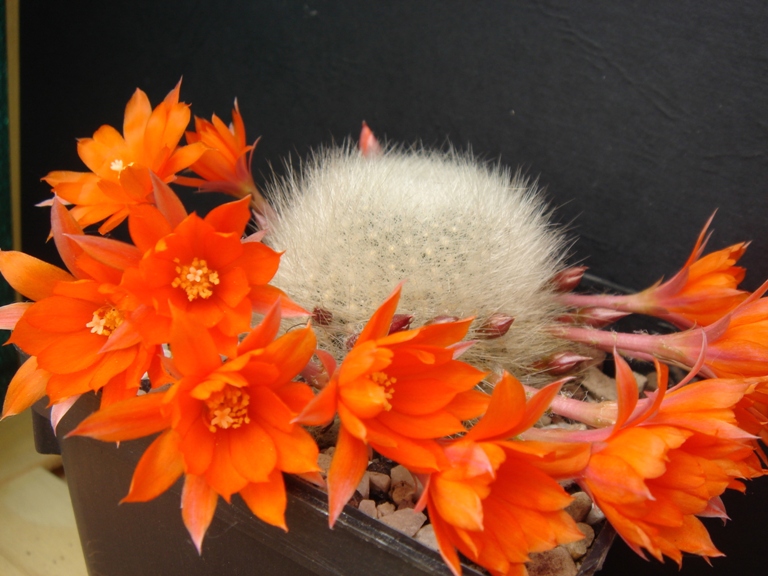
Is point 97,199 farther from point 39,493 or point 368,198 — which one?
point 39,493

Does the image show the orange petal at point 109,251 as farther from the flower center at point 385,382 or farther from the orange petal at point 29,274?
the flower center at point 385,382

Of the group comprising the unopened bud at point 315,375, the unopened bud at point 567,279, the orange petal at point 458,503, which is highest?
the unopened bud at point 567,279

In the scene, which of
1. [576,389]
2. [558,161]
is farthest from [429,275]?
[558,161]

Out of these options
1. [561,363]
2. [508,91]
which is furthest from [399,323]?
→ [508,91]

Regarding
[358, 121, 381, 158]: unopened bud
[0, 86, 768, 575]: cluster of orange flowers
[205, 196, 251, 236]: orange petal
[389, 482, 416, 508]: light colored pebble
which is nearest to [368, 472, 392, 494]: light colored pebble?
[389, 482, 416, 508]: light colored pebble

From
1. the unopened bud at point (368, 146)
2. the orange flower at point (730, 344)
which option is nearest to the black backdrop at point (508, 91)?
the unopened bud at point (368, 146)

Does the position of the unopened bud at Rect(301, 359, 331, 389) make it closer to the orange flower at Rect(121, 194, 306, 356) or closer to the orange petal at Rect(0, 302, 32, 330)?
the orange flower at Rect(121, 194, 306, 356)

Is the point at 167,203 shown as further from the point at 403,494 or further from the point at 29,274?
the point at 403,494
